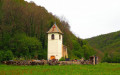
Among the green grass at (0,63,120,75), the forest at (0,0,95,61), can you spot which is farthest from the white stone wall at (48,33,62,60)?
the green grass at (0,63,120,75)

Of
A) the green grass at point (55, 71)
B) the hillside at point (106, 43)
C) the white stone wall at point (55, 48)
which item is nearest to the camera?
the green grass at point (55, 71)

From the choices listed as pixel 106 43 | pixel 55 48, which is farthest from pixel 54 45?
pixel 106 43

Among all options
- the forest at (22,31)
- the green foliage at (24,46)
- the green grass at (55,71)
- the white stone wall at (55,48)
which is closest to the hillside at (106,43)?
the forest at (22,31)

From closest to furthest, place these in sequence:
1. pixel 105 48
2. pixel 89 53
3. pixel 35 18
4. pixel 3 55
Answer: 1. pixel 3 55
2. pixel 35 18
3. pixel 89 53
4. pixel 105 48

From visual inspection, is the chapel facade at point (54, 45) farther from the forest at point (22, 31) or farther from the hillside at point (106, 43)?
the hillside at point (106, 43)

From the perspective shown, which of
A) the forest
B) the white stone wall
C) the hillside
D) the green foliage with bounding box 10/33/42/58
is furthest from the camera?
the hillside

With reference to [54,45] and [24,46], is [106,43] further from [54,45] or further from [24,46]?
[24,46]

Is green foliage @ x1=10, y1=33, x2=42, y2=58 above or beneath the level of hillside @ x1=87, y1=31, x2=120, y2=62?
beneath

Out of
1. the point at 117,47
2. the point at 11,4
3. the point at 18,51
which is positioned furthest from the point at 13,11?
the point at 117,47

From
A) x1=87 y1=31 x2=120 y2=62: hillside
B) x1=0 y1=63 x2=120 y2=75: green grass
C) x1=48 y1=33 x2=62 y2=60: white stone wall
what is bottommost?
x1=0 y1=63 x2=120 y2=75: green grass

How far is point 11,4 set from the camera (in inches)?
1981

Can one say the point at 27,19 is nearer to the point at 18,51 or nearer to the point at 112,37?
the point at 18,51

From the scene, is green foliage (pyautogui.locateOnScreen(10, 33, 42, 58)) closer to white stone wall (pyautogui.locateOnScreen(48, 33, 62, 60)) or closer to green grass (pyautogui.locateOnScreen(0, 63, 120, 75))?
white stone wall (pyautogui.locateOnScreen(48, 33, 62, 60))

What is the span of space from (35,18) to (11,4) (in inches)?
285
